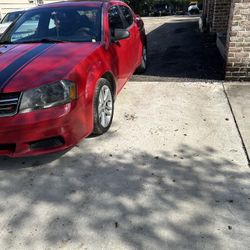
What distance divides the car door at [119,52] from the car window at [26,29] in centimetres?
Answer: 115

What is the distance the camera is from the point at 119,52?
467cm

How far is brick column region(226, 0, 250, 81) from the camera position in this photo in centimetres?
525

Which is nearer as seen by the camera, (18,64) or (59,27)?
(18,64)

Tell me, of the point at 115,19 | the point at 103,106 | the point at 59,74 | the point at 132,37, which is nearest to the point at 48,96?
the point at 59,74

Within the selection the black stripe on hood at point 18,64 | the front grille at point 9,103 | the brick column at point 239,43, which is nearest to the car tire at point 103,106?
the black stripe on hood at point 18,64

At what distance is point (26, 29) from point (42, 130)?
7.46 feet

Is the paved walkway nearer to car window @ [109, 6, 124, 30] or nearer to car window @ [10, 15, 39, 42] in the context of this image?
car window @ [109, 6, 124, 30]

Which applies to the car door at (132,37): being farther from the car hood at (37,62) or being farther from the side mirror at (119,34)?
the car hood at (37,62)

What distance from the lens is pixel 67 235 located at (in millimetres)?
2525

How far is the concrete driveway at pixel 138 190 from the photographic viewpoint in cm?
248

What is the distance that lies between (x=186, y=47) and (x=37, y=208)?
7.59 metres

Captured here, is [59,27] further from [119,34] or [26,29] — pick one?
[119,34]

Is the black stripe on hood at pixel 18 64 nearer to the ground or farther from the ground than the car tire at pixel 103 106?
farther from the ground

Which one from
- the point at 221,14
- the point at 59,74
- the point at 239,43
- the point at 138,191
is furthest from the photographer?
the point at 221,14
